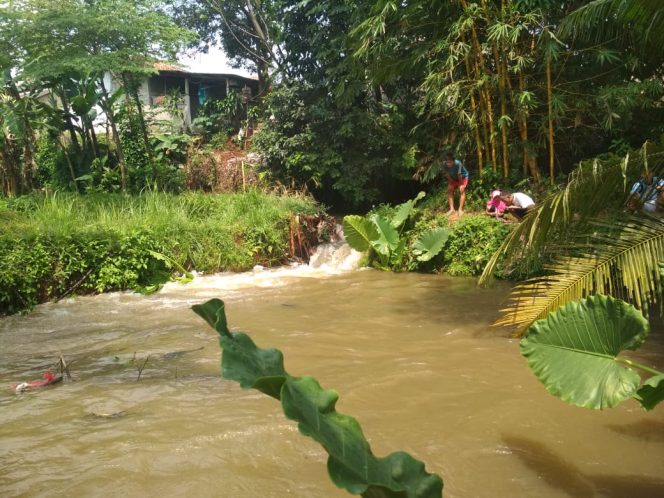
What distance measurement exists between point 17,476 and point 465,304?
554 centimetres

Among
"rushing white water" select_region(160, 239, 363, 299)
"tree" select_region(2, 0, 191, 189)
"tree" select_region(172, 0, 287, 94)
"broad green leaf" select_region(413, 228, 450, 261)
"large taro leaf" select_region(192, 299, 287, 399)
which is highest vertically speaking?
"tree" select_region(172, 0, 287, 94)

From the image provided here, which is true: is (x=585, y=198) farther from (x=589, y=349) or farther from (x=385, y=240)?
(x=385, y=240)

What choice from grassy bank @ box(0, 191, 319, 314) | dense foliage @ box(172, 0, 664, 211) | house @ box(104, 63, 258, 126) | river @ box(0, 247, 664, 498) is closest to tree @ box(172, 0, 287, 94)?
house @ box(104, 63, 258, 126)

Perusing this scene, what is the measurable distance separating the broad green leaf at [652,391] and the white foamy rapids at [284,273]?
749 centimetres

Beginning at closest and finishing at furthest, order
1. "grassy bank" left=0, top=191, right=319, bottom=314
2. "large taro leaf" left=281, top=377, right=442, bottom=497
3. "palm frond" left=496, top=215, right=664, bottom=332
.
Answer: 1. "large taro leaf" left=281, top=377, right=442, bottom=497
2. "palm frond" left=496, top=215, right=664, bottom=332
3. "grassy bank" left=0, top=191, right=319, bottom=314

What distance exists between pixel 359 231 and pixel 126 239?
163 inches

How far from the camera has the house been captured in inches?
768

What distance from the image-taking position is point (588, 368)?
84.0 inches

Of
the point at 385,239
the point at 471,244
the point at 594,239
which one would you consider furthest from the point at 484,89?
the point at 594,239

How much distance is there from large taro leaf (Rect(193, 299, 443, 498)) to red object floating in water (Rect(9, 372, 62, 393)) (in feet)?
12.7

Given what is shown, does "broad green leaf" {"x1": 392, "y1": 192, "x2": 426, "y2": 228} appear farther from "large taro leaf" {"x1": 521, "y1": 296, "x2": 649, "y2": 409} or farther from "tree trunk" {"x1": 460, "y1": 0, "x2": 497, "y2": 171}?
"large taro leaf" {"x1": 521, "y1": 296, "x2": 649, "y2": 409}

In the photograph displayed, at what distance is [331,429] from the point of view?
1.05 meters

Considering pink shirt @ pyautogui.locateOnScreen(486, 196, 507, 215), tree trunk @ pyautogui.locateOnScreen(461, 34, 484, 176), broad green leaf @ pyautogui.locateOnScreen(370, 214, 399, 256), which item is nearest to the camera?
pink shirt @ pyautogui.locateOnScreen(486, 196, 507, 215)

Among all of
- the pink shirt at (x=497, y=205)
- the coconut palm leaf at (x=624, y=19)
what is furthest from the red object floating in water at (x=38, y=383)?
the pink shirt at (x=497, y=205)
